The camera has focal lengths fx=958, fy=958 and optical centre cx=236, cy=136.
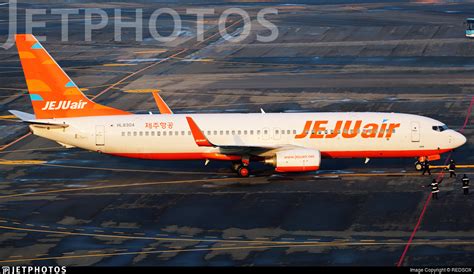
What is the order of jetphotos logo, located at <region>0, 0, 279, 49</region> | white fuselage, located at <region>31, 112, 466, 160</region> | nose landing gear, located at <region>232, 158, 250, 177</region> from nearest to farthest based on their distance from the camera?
white fuselage, located at <region>31, 112, 466, 160</region>, nose landing gear, located at <region>232, 158, 250, 177</region>, jetphotos logo, located at <region>0, 0, 279, 49</region>

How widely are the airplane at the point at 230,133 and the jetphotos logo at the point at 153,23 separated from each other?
247ft

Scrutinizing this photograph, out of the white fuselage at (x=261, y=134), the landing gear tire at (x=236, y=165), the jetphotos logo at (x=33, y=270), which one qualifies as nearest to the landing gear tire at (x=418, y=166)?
the white fuselage at (x=261, y=134)

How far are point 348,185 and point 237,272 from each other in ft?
67.2

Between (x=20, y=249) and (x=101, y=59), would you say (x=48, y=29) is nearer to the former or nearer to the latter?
(x=101, y=59)

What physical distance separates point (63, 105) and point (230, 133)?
43.9ft

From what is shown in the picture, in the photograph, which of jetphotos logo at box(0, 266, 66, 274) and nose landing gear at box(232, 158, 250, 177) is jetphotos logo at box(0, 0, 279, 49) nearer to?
nose landing gear at box(232, 158, 250, 177)

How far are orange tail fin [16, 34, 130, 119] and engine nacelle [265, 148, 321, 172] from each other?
49.8 ft

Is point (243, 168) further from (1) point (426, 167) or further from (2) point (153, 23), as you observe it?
(2) point (153, 23)

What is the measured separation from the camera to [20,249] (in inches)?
2286

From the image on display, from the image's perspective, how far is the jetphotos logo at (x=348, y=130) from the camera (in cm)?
7269

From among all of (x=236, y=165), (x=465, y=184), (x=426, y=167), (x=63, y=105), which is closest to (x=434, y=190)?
(x=465, y=184)

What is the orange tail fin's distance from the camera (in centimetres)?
7488

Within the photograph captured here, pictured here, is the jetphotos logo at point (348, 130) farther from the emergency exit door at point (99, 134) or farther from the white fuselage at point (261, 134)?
the emergency exit door at point (99, 134)

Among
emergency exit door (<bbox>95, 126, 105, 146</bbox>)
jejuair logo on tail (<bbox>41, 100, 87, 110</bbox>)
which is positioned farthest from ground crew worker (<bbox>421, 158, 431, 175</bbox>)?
jejuair logo on tail (<bbox>41, 100, 87, 110</bbox>)
